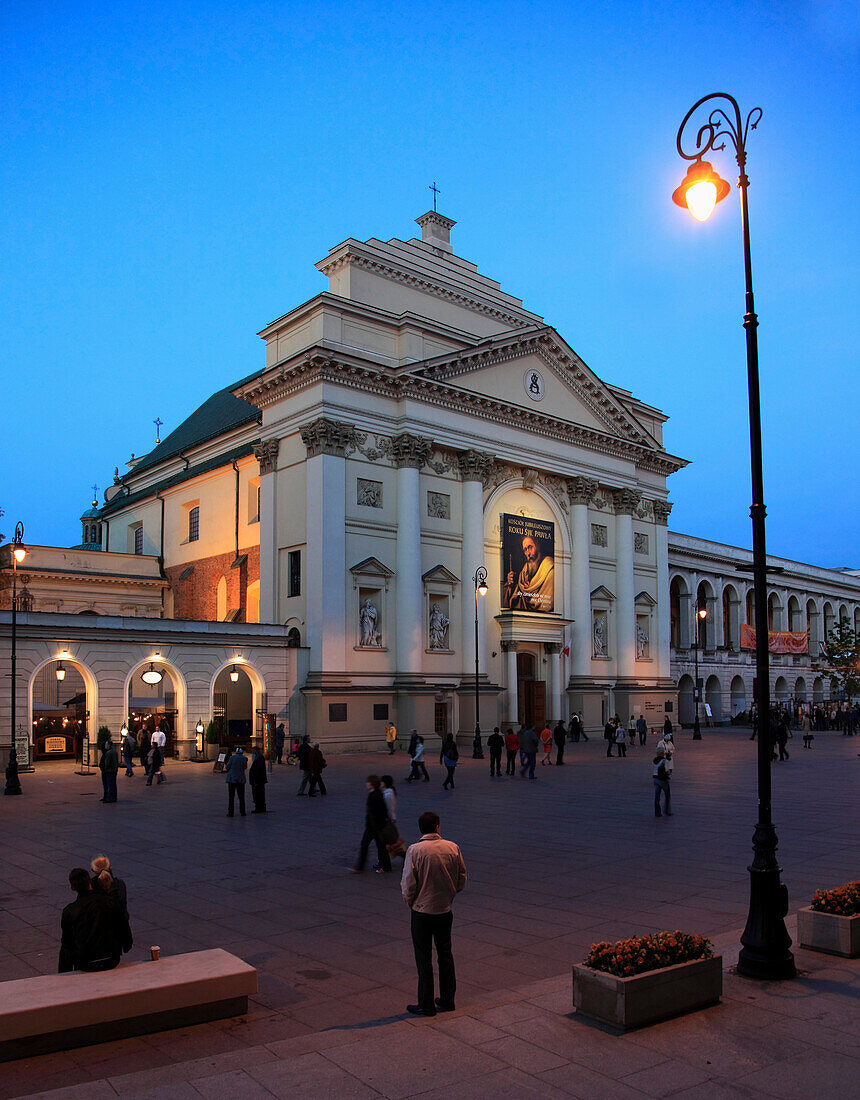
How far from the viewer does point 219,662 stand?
1439 inches

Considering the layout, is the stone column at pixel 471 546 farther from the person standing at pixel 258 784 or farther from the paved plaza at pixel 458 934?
the person standing at pixel 258 784

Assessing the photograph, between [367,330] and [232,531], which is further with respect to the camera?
[232,531]

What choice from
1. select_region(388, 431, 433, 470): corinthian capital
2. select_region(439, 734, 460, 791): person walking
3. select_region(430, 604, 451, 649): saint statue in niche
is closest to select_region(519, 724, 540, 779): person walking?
select_region(439, 734, 460, 791): person walking

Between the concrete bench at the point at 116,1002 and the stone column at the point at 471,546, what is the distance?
36334mm

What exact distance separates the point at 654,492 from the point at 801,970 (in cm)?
5105

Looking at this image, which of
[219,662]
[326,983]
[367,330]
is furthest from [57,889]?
[367,330]

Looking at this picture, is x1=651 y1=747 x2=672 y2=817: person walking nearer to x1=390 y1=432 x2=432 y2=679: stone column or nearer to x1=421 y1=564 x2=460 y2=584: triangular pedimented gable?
x1=390 y1=432 x2=432 y2=679: stone column

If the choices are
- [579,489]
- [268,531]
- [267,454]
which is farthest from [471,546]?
[267,454]

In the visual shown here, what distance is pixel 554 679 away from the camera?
159 feet

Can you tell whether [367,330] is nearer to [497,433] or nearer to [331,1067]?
[497,433]

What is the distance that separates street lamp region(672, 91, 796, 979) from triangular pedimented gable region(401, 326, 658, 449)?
3268 cm

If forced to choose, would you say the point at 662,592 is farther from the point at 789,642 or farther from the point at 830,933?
the point at 830,933

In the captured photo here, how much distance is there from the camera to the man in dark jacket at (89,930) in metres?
7.76

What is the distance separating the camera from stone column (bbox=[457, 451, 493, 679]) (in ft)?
145
